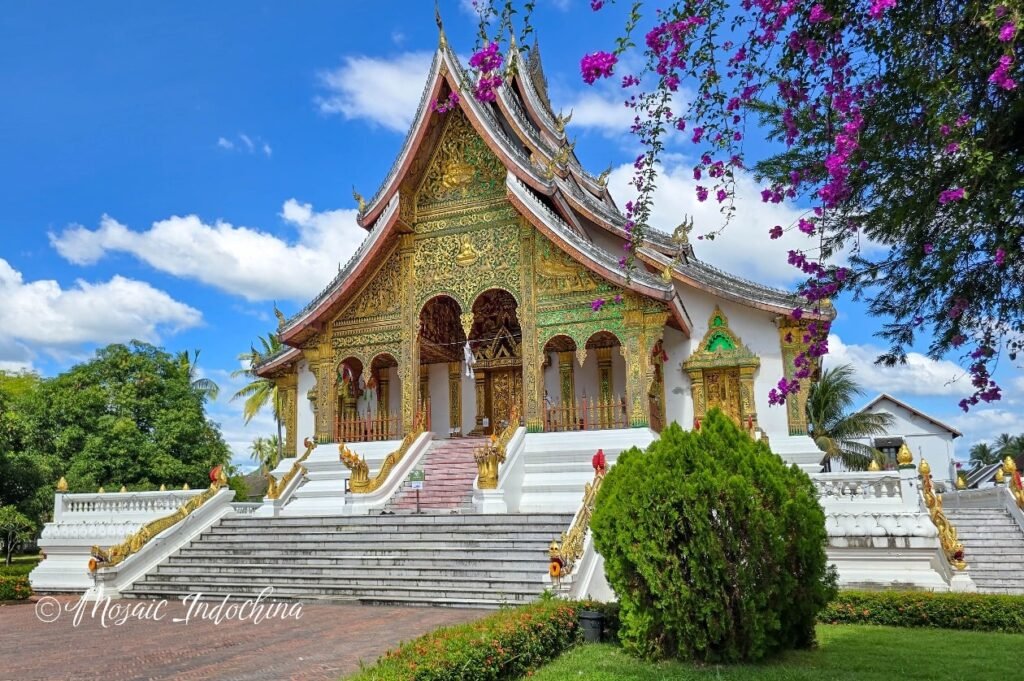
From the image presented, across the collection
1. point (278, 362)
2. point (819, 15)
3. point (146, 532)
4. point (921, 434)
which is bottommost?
point (146, 532)

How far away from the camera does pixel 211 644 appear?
283 inches

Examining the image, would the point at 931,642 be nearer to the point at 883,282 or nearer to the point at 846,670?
the point at 846,670

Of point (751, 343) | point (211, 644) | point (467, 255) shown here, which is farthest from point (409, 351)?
point (211, 644)

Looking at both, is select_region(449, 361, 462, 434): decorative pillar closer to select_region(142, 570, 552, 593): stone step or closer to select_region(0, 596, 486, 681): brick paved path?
select_region(142, 570, 552, 593): stone step

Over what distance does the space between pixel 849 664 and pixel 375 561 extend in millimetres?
6540

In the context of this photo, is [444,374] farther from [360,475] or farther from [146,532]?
[146,532]

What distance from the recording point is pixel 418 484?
1377 cm

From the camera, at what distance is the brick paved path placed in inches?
239

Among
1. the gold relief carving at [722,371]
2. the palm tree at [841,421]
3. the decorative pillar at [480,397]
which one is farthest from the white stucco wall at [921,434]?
the decorative pillar at [480,397]

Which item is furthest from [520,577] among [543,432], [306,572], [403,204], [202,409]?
[202,409]

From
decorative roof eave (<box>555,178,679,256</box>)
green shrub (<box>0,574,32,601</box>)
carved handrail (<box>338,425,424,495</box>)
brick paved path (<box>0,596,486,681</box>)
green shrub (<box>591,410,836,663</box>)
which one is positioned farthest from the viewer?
decorative roof eave (<box>555,178,679,256</box>)

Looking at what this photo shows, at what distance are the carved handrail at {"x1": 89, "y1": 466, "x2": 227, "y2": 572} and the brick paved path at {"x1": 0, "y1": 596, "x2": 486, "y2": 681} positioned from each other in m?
1.35

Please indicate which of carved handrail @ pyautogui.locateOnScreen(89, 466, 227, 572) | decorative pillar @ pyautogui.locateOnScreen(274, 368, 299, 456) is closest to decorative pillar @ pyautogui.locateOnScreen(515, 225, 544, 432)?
carved handrail @ pyautogui.locateOnScreen(89, 466, 227, 572)

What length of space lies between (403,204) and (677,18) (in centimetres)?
1173
